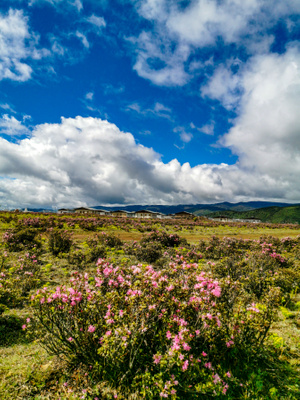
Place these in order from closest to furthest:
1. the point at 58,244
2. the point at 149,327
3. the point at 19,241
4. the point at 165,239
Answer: the point at 149,327 < the point at 58,244 < the point at 19,241 < the point at 165,239

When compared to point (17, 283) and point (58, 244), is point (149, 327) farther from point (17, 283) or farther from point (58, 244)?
point (58, 244)

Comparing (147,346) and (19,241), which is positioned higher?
(19,241)

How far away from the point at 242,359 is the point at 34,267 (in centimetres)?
892

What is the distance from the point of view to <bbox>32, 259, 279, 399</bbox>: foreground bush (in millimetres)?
3129

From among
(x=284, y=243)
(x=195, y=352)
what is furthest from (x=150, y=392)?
(x=284, y=243)

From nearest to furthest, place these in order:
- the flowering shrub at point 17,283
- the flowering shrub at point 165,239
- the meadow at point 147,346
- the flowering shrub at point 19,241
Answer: the meadow at point 147,346
the flowering shrub at point 17,283
the flowering shrub at point 19,241
the flowering shrub at point 165,239

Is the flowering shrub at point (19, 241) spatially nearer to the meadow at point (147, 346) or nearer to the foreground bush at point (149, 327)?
the meadow at point (147, 346)

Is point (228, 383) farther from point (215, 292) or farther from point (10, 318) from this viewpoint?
point (10, 318)

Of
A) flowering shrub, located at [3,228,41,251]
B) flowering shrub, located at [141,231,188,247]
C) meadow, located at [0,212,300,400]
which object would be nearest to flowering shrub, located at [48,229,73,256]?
flowering shrub, located at [3,228,41,251]

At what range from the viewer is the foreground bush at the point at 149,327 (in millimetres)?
3129

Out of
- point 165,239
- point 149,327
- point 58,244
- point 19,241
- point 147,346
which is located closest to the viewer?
point 149,327

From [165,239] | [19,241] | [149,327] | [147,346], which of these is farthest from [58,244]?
[149,327]

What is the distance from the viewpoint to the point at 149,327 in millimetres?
3135

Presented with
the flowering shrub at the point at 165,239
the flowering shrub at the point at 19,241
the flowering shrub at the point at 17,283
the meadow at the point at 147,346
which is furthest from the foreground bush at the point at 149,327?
the flowering shrub at the point at 165,239
